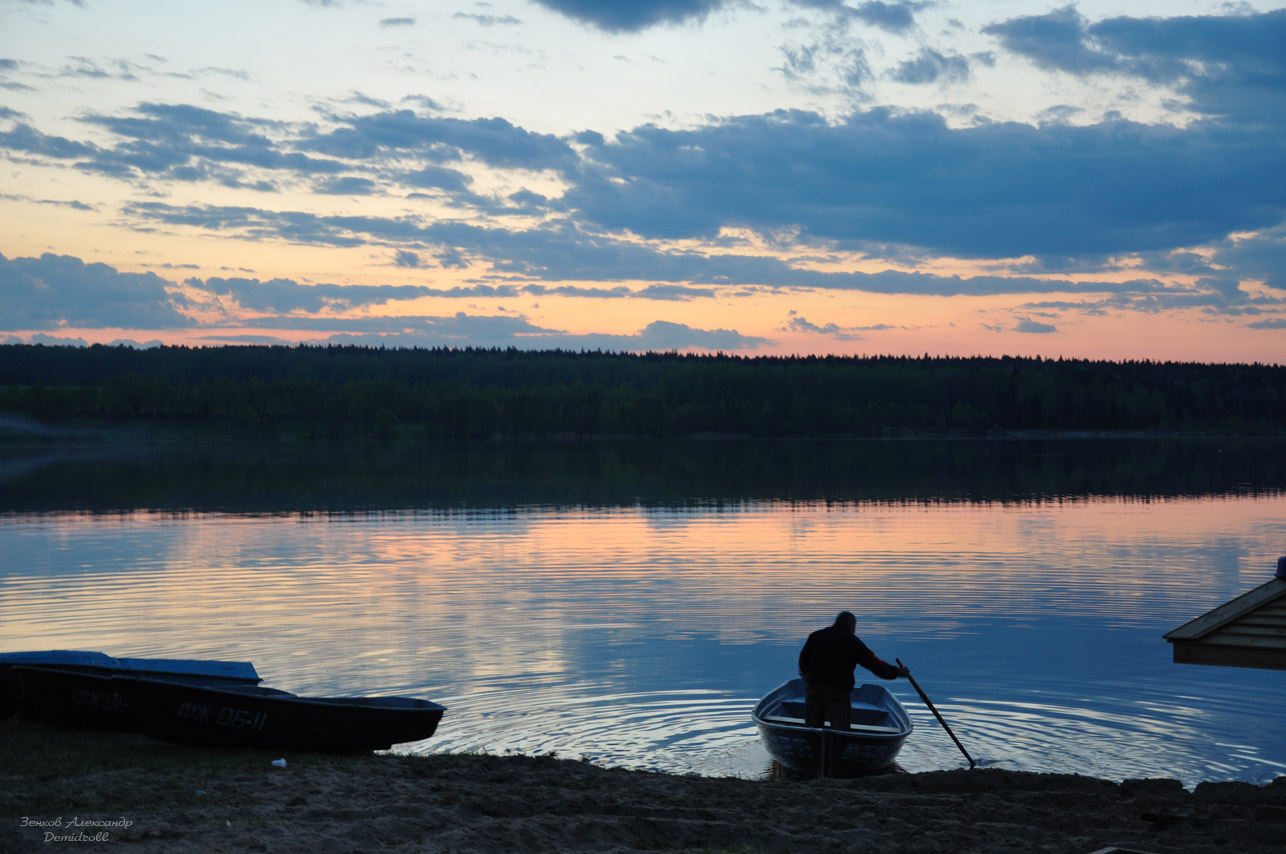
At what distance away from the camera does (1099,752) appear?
14.3 meters

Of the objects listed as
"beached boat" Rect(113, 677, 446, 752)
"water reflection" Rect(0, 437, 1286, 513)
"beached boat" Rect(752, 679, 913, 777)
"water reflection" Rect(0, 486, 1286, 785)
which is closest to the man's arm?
"beached boat" Rect(752, 679, 913, 777)

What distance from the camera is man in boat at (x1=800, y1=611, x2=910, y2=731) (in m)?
14.0

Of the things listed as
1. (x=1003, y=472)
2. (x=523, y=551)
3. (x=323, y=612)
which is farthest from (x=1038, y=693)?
(x=1003, y=472)

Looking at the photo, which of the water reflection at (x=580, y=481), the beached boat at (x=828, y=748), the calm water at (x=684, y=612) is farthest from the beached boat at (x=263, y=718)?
the water reflection at (x=580, y=481)

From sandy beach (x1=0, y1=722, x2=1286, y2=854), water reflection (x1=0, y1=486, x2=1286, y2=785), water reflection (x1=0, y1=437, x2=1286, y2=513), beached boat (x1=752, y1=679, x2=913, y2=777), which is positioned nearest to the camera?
sandy beach (x1=0, y1=722, x2=1286, y2=854)

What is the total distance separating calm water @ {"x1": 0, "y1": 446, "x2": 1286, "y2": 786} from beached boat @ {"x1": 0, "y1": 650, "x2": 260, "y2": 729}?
3485mm

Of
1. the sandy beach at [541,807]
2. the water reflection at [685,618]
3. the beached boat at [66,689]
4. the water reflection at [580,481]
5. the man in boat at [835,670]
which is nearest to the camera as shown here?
the sandy beach at [541,807]

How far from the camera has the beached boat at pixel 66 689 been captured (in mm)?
12797

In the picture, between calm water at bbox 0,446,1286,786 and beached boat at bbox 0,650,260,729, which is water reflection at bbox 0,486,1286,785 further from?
beached boat at bbox 0,650,260,729

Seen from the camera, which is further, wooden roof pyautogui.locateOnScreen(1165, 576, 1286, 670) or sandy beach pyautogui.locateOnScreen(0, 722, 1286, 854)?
wooden roof pyautogui.locateOnScreen(1165, 576, 1286, 670)

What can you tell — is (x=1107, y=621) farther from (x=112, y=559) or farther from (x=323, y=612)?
(x=112, y=559)

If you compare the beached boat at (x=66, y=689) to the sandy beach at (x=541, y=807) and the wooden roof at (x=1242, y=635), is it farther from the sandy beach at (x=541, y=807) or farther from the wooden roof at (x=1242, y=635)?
the wooden roof at (x=1242, y=635)

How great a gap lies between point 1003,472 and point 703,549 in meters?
50.0

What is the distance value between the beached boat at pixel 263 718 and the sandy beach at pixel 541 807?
0.23 metres
